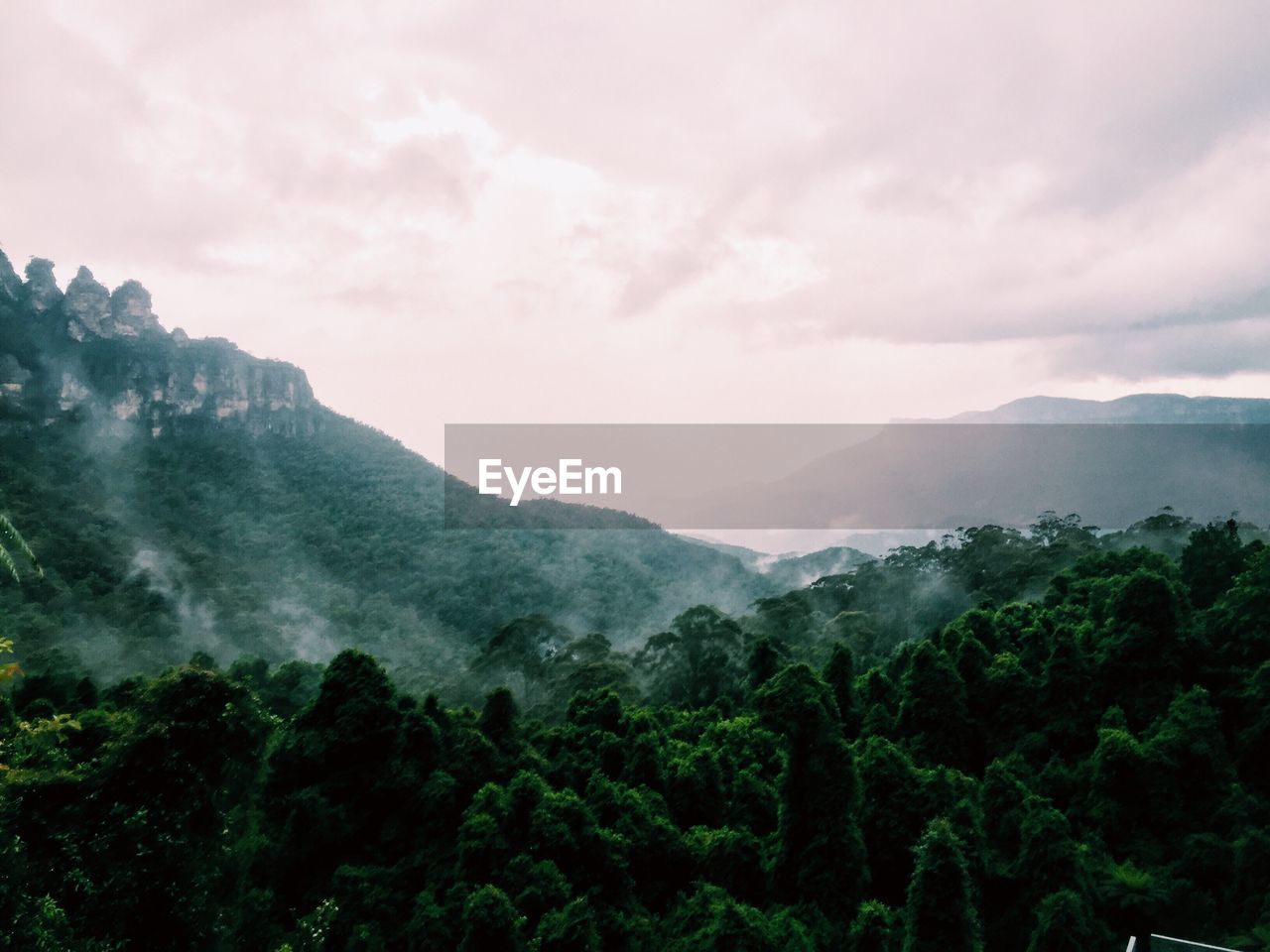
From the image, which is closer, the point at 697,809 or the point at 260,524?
the point at 697,809

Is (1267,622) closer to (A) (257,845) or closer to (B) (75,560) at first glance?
(A) (257,845)

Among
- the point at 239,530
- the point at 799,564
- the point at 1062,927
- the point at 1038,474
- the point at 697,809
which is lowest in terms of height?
the point at 697,809

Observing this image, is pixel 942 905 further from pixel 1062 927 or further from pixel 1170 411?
pixel 1170 411

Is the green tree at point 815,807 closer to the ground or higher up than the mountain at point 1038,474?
closer to the ground

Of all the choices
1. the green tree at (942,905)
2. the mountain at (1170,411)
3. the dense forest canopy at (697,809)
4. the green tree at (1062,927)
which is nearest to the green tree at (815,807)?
the dense forest canopy at (697,809)

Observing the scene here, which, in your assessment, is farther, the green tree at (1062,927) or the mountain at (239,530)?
the mountain at (239,530)

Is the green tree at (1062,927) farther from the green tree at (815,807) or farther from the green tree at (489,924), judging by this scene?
the green tree at (489,924)

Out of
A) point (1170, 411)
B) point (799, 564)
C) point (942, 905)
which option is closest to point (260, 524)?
point (799, 564)

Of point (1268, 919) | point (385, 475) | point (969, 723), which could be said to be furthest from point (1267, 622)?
point (385, 475)
